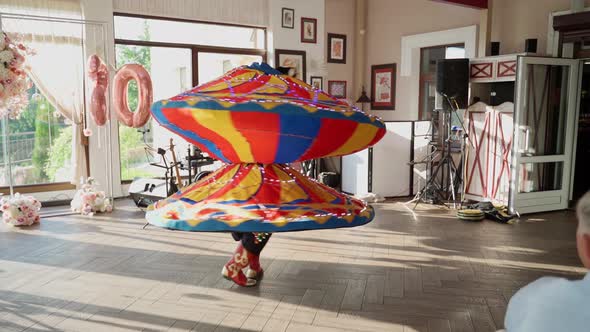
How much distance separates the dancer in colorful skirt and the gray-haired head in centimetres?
151

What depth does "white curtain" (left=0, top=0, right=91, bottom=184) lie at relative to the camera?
6.45 metres

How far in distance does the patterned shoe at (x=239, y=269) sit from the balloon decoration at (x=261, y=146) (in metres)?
0.90

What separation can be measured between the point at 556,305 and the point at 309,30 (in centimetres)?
788

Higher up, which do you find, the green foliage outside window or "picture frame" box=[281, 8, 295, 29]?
A: "picture frame" box=[281, 8, 295, 29]

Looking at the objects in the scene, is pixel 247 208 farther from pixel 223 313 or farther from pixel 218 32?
pixel 218 32

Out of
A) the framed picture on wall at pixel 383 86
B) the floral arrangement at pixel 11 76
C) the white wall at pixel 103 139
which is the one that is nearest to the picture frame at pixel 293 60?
the framed picture on wall at pixel 383 86

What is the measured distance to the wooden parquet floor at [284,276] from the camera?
10.0 feet

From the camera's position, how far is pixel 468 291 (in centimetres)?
355

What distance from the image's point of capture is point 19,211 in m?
5.46

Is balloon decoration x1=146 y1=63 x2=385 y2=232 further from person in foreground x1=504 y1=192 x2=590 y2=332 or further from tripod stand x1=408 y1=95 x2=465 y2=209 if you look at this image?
tripod stand x1=408 y1=95 x2=465 y2=209

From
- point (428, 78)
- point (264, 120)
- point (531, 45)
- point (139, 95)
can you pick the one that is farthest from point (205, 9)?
point (264, 120)

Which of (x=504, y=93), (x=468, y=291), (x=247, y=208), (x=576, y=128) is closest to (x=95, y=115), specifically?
(x=247, y=208)

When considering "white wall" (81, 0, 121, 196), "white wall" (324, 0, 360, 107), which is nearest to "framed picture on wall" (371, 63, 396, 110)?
"white wall" (324, 0, 360, 107)

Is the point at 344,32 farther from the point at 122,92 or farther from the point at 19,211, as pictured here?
the point at 19,211
